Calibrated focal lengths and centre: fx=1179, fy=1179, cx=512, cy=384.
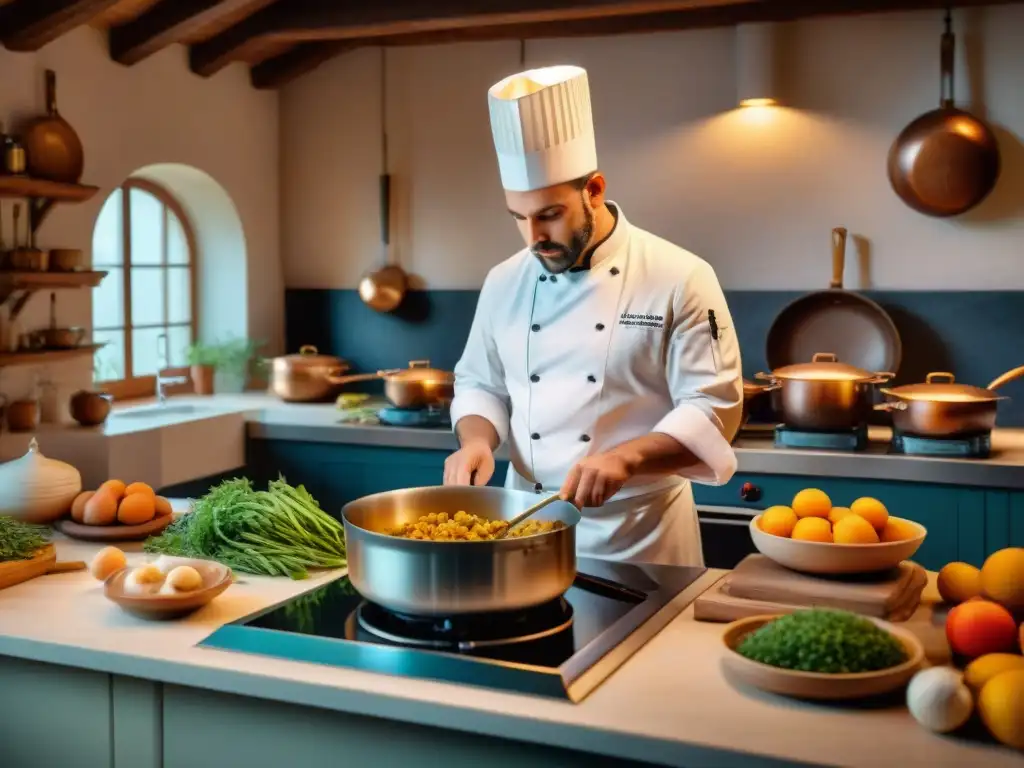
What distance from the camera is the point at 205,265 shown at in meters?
5.11

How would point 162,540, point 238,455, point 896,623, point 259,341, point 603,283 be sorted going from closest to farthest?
point 896,623 < point 162,540 < point 603,283 < point 238,455 < point 259,341

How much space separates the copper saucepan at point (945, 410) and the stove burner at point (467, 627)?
2003 millimetres

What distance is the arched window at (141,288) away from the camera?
4617 mm

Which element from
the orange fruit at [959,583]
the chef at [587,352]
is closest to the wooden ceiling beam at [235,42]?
the chef at [587,352]

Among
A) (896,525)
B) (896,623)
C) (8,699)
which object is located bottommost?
(8,699)

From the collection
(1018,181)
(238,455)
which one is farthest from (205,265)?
(1018,181)

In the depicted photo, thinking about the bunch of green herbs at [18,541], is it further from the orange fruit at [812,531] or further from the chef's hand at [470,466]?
the orange fruit at [812,531]

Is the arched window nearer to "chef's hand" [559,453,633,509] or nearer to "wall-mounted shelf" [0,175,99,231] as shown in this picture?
"wall-mounted shelf" [0,175,99,231]

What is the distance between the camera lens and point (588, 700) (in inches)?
60.1

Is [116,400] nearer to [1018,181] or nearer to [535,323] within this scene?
[535,323]

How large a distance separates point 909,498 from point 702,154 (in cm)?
161

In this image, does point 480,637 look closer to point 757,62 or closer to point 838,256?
point 838,256

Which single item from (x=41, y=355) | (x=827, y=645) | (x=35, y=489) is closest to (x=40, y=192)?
(x=41, y=355)

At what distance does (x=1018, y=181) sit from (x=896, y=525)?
2576mm
